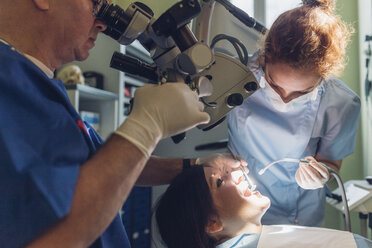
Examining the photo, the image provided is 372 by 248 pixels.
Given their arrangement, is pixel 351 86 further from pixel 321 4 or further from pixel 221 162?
pixel 221 162

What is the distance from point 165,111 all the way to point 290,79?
65 centimetres

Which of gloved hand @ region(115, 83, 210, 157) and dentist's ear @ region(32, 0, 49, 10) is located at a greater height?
dentist's ear @ region(32, 0, 49, 10)

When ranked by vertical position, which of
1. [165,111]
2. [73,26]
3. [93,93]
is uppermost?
[73,26]

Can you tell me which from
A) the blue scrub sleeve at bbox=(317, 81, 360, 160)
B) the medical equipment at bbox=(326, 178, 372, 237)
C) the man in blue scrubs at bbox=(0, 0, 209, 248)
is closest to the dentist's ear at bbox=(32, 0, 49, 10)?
the man in blue scrubs at bbox=(0, 0, 209, 248)

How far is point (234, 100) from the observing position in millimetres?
846

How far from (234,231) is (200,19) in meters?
1.03

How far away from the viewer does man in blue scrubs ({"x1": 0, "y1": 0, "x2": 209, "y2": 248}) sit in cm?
60

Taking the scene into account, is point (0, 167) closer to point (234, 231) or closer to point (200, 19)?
point (200, 19)

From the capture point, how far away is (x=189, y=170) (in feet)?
4.55

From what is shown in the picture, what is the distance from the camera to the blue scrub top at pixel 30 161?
602mm

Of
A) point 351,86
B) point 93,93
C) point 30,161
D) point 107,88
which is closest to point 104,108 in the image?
point 107,88

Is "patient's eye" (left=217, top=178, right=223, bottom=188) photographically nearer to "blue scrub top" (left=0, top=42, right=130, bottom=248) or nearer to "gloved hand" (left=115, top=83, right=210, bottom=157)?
"gloved hand" (left=115, top=83, right=210, bottom=157)

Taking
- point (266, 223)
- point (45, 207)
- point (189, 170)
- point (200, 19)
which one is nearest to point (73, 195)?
point (45, 207)

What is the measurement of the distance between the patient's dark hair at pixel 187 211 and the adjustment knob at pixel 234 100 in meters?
0.58
